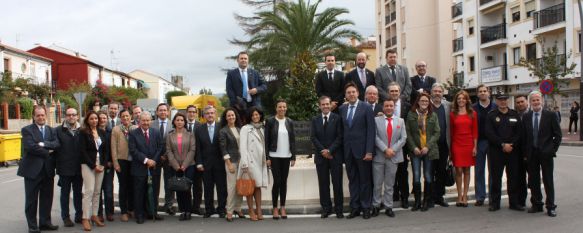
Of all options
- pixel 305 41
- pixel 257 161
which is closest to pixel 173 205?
pixel 257 161

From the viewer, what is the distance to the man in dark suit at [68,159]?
841cm

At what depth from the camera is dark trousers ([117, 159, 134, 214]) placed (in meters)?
8.99

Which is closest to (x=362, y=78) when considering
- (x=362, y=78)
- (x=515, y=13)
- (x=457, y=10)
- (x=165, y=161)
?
(x=362, y=78)

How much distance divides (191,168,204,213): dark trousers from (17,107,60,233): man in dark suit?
Result: 2.24 metres

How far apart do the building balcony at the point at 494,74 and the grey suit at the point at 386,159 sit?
33.4 metres

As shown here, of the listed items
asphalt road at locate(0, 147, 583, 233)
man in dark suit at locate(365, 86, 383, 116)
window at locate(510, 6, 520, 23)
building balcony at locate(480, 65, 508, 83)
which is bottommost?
asphalt road at locate(0, 147, 583, 233)

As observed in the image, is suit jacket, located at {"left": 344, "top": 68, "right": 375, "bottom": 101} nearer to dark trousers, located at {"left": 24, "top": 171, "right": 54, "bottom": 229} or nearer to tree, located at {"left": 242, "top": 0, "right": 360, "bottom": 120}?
dark trousers, located at {"left": 24, "top": 171, "right": 54, "bottom": 229}

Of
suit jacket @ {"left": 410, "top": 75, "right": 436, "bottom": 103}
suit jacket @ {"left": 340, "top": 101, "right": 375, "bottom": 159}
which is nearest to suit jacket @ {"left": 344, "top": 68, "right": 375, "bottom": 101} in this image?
suit jacket @ {"left": 410, "top": 75, "right": 436, "bottom": 103}

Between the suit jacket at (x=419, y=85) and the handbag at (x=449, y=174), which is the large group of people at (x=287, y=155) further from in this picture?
the suit jacket at (x=419, y=85)

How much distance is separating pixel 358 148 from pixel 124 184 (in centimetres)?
404

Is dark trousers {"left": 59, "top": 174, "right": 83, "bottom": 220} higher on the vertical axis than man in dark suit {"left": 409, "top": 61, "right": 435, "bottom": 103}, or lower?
lower

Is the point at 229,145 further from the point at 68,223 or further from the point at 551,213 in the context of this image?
the point at 551,213

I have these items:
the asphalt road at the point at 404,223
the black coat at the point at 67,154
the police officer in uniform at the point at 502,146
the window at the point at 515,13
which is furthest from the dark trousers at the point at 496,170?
the window at the point at 515,13

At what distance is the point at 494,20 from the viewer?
41938mm
